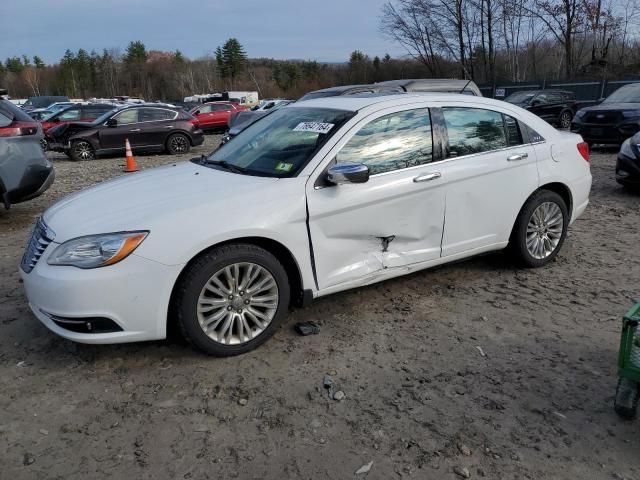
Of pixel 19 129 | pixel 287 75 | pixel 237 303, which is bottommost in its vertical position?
pixel 237 303

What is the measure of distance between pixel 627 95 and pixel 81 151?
14736 mm

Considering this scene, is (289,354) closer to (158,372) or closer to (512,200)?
(158,372)

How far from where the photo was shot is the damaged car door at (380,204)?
11.9 feet

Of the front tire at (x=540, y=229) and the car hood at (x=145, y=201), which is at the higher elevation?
the car hood at (x=145, y=201)

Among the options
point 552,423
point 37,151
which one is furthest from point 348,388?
point 37,151

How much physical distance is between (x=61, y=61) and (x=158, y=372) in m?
139

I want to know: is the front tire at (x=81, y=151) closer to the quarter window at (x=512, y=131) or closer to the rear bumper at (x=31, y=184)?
the rear bumper at (x=31, y=184)

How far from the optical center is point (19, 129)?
673 centimetres

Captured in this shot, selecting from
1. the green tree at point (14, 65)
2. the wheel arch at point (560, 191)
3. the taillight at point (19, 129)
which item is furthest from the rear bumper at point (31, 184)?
the green tree at point (14, 65)

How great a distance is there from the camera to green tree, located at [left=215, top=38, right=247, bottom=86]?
388 feet

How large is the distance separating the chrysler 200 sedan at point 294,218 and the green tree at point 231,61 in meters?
119

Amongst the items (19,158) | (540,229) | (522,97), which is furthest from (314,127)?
(522,97)

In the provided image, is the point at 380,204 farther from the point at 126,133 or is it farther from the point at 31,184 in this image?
the point at 126,133

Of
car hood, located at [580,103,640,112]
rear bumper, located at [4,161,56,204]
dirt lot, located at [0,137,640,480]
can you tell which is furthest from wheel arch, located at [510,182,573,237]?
car hood, located at [580,103,640,112]
